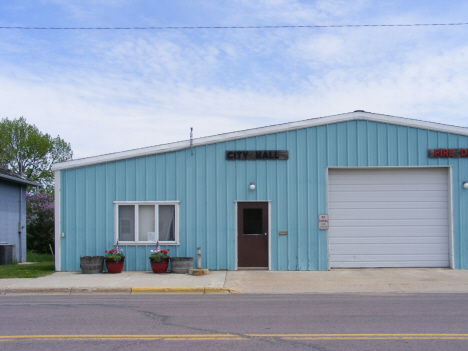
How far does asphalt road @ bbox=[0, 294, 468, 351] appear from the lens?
22.7 ft

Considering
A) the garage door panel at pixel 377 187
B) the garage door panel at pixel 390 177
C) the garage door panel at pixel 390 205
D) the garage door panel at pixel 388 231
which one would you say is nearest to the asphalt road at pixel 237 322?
the garage door panel at pixel 388 231

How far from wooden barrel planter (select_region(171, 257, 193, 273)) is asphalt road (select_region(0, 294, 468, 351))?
3.68 metres

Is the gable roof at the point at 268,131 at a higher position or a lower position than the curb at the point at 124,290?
higher

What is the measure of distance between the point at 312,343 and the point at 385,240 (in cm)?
1027

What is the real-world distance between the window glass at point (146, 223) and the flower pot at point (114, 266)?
1.18 m

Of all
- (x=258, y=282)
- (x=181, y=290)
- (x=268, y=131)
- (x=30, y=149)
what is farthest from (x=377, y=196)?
(x=30, y=149)

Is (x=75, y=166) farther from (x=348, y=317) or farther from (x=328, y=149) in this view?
(x=348, y=317)

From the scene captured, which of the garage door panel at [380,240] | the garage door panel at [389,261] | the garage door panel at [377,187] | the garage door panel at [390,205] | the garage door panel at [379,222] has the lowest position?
the garage door panel at [389,261]

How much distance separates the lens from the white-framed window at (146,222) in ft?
53.6

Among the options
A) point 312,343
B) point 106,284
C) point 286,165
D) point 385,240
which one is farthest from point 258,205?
point 312,343

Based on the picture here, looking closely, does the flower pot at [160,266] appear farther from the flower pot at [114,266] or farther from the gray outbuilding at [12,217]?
the gray outbuilding at [12,217]

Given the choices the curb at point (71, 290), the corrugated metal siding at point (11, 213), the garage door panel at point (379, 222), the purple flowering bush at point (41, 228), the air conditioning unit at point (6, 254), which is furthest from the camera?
the purple flowering bush at point (41, 228)

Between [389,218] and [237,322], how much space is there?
952 cm

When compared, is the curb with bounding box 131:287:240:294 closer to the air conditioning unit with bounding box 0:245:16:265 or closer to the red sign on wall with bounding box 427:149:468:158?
the red sign on wall with bounding box 427:149:468:158
